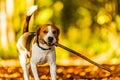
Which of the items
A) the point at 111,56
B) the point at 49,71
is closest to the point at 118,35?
the point at 111,56

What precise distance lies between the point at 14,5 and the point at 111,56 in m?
0.54

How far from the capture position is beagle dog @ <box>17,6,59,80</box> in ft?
10.2

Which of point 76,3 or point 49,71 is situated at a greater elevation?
point 76,3

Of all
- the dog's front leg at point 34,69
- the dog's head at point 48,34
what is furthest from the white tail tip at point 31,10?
the dog's front leg at point 34,69

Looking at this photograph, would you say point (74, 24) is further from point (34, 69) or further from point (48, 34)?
point (34, 69)

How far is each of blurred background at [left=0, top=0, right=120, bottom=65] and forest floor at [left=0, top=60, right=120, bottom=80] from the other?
0.03 metres

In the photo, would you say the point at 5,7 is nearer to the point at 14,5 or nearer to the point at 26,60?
the point at 14,5

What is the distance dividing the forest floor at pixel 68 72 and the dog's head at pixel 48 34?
0.53 ft

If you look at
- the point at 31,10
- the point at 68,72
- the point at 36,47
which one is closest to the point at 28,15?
the point at 31,10

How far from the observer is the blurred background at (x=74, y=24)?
321cm

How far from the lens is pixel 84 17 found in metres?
3.21

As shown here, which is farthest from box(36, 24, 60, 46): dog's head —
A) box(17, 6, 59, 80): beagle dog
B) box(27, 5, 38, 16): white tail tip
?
box(27, 5, 38, 16): white tail tip

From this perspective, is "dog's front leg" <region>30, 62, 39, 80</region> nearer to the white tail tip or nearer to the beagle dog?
the beagle dog

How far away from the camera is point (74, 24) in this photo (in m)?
3.21
